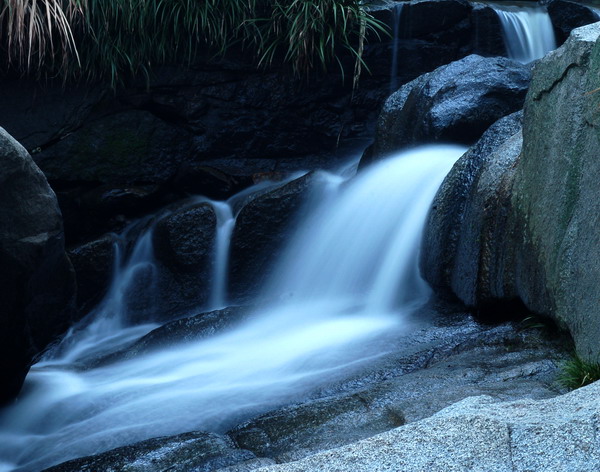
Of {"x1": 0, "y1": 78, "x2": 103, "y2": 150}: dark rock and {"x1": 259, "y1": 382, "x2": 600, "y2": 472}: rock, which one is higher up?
{"x1": 0, "y1": 78, "x2": 103, "y2": 150}: dark rock

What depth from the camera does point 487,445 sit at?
170cm

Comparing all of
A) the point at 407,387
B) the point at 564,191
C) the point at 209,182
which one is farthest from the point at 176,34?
the point at 407,387

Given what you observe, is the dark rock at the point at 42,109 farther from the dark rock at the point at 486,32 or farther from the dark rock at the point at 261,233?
the dark rock at the point at 486,32

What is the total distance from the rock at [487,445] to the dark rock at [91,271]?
14.1ft

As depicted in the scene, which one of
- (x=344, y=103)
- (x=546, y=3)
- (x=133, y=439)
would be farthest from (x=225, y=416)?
(x=546, y=3)

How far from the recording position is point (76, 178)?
22.1 ft

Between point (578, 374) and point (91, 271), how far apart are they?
4.20 meters

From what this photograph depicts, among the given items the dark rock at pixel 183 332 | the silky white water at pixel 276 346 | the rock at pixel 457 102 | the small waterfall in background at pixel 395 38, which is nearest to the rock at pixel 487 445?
the silky white water at pixel 276 346

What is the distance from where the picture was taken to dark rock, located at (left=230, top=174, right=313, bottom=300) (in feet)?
18.4

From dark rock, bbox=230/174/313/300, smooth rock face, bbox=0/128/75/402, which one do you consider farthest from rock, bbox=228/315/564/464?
dark rock, bbox=230/174/313/300

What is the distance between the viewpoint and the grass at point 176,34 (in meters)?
6.28

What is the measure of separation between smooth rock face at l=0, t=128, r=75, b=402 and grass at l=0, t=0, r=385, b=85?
→ 2.91 meters

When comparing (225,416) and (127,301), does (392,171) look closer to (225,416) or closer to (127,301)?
(127,301)

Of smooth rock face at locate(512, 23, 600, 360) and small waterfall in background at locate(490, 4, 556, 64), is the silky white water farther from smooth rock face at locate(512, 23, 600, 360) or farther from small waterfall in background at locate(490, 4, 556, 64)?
small waterfall in background at locate(490, 4, 556, 64)
